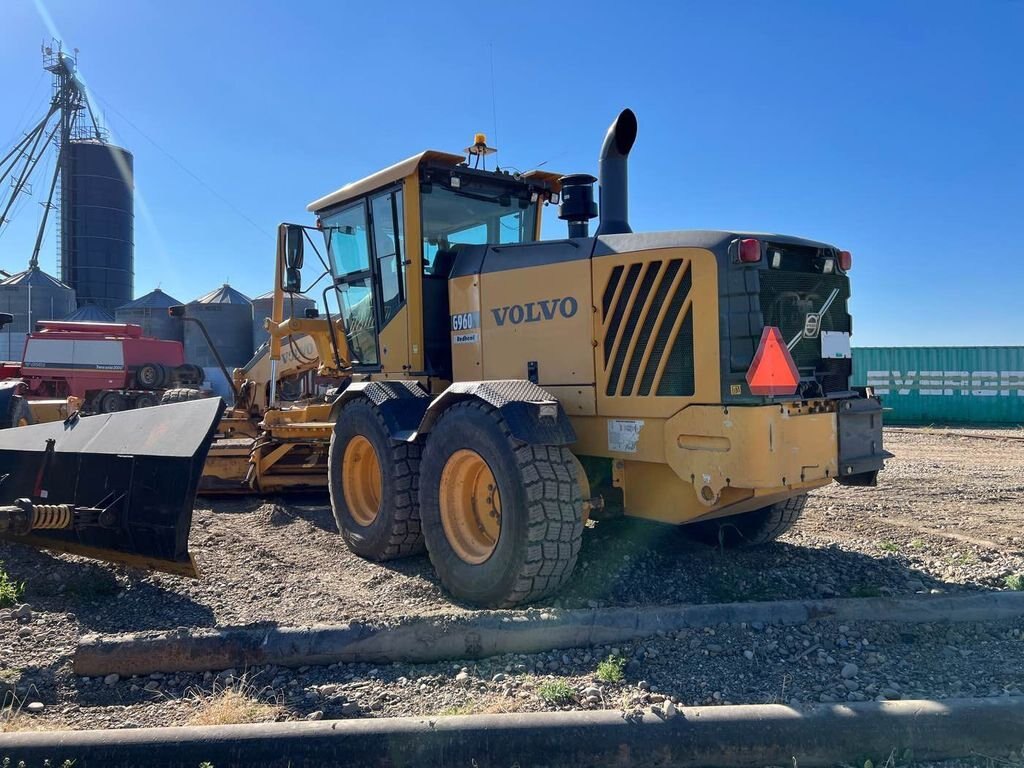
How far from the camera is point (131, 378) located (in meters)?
18.4

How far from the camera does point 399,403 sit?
5.57m

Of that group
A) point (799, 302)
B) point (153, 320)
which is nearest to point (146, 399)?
point (799, 302)

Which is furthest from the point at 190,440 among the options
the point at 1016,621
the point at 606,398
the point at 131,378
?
the point at 131,378

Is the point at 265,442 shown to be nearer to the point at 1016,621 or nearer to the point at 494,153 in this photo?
the point at 494,153

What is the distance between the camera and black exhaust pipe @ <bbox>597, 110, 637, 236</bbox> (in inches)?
205

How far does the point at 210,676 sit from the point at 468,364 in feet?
9.14

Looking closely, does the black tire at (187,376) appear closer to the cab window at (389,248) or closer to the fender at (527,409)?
the cab window at (389,248)

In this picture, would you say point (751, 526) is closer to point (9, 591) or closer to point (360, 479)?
point (360, 479)

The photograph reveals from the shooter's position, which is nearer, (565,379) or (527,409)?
(527,409)

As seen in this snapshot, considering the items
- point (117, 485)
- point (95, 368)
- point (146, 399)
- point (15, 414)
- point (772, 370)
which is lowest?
point (117, 485)

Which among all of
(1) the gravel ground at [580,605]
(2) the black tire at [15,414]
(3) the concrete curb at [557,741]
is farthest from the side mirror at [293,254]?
(3) the concrete curb at [557,741]

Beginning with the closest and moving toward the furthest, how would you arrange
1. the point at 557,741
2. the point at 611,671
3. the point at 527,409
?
the point at 557,741
the point at 611,671
the point at 527,409

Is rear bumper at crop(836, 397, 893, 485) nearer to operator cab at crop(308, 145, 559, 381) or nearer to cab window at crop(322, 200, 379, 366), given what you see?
operator cab at crop(308, 145, 559, 381)

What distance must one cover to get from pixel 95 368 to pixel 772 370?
58.8 ft
